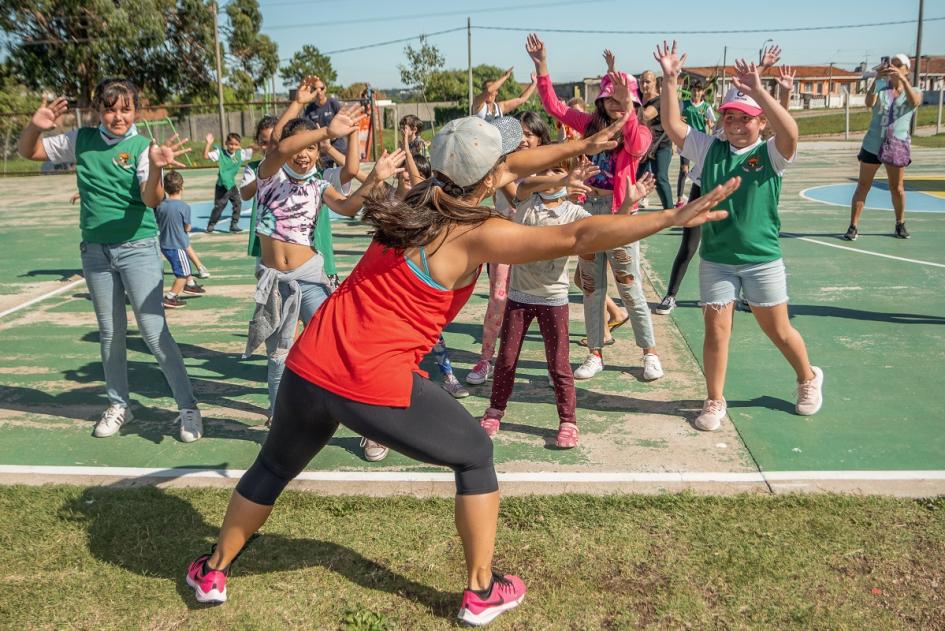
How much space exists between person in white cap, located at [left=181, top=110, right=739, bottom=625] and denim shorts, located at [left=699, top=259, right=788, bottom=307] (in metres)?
2.36

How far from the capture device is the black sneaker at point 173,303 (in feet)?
30.4

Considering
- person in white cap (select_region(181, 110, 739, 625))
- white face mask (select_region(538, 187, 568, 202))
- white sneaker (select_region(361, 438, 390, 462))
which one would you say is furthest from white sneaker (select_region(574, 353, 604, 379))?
person in white cap (select_region(181, 110, 739, 625))

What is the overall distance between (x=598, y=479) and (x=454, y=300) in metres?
1.93

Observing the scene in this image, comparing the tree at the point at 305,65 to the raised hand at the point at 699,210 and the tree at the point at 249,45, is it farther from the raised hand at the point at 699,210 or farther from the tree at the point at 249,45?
the raised hand at the point at 699,210

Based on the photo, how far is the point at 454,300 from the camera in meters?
3.34

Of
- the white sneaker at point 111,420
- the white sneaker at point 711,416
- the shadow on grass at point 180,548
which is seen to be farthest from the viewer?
the white sneaker at point 111,420

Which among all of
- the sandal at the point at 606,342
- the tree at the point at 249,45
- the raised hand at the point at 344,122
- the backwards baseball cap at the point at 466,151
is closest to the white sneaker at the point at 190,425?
the raised hand at the point at 344,122

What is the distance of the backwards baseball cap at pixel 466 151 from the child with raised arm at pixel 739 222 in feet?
7.58

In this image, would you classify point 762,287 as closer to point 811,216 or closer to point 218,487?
point 218,487

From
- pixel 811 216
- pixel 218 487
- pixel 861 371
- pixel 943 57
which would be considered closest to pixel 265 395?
pixel 218 487

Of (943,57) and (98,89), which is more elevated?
(943,57)

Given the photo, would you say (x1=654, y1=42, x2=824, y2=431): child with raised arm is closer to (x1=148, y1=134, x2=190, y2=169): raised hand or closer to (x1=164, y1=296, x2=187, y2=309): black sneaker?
(x1=148, y1=134, x2=190, y2=169): raised hand

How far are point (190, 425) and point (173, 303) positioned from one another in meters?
4.06

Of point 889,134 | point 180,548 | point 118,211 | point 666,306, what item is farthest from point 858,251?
point 180,548
